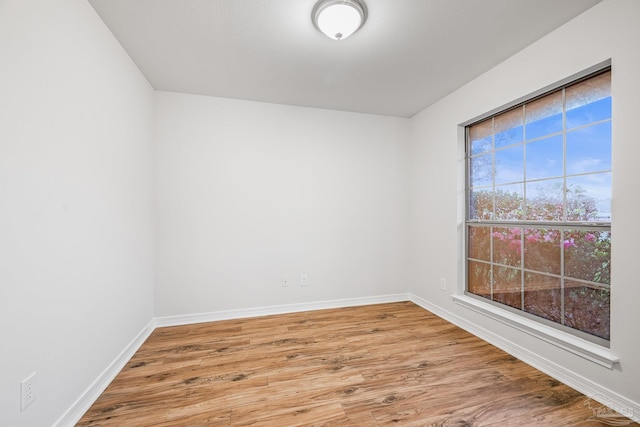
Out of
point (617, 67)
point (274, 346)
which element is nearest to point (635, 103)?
point (617, 67)

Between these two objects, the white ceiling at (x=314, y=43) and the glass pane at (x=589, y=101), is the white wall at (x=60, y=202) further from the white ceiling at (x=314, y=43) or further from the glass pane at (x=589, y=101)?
the glass pane at (x=589, y=101)

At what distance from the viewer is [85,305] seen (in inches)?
61.0

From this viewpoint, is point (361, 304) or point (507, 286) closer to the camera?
point (507, 286)

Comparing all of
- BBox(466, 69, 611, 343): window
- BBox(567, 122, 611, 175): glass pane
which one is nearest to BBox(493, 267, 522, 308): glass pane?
BBox(466, 69, 611, 343): window

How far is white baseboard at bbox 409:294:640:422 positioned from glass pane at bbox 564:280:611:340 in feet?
1.04

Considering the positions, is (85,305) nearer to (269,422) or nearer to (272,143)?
(269,422)

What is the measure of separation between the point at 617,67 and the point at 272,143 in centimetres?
280

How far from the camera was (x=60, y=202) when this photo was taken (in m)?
1.35

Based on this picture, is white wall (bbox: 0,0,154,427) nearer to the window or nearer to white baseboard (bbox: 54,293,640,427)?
white baseboard (bbox: 54,293,640,427)

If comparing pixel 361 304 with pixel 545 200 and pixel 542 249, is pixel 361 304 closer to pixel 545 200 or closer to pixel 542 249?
pixel 542 249

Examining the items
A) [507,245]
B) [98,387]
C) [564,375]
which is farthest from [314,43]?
[564,375]

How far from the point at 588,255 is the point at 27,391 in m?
3.28

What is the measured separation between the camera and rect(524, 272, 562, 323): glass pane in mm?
1936

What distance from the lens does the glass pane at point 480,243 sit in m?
2.55
